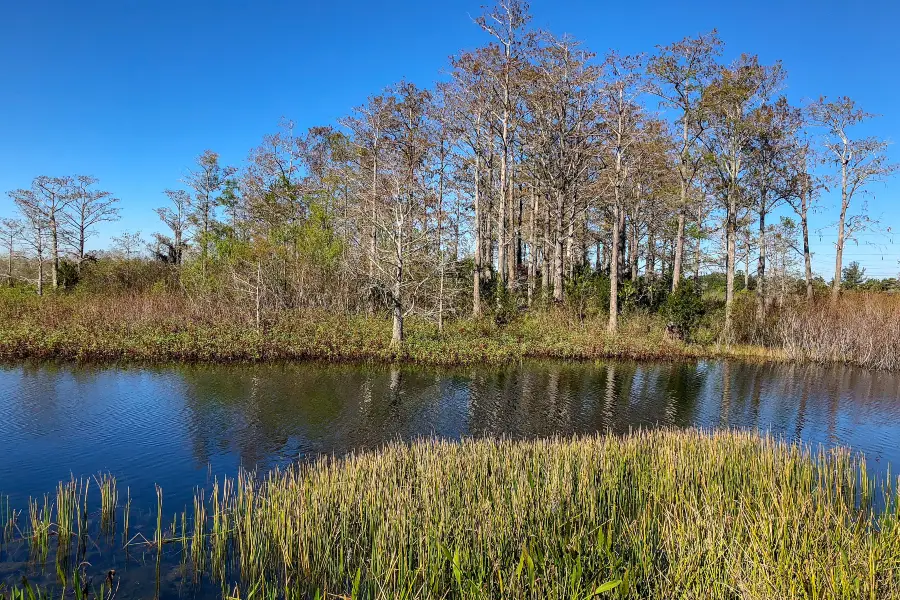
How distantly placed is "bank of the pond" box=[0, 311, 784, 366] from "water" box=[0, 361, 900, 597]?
4.26 feet

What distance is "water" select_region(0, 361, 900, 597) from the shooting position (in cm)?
923

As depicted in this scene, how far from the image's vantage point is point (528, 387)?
1658 cm

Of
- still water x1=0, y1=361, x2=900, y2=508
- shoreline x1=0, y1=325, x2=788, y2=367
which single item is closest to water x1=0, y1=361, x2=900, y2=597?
still water x1=0, y1=361, x2=900, y2=508

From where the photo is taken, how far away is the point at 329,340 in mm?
20500

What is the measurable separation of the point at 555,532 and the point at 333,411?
8.66 m

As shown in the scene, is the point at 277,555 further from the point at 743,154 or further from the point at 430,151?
the point at 743,154

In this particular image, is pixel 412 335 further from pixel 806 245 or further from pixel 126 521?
pixel 806 245

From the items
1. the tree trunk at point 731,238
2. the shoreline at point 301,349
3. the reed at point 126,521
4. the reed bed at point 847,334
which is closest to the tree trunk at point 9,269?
the shoreline at point 301,349

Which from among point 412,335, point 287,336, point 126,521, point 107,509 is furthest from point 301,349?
point 126,521

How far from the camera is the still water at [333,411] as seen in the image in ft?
31.3

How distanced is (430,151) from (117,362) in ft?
63.0

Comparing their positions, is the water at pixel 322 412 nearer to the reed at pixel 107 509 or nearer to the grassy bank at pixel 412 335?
the reed at pixel 107 509

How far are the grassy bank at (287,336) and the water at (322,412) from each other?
1333 millimetres

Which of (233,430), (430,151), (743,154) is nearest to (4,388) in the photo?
(233,430)
